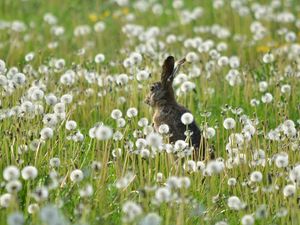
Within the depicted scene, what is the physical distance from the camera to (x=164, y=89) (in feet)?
23.2

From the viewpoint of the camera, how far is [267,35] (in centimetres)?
1099

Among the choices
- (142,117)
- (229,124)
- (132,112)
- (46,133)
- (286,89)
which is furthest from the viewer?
(286,89)

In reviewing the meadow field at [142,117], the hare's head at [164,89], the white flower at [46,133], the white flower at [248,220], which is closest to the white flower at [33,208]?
the meadow field at [142,117]

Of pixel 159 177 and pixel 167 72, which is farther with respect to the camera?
pixel 167 72

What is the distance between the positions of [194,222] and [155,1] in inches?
322

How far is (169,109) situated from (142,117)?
2.28 feet

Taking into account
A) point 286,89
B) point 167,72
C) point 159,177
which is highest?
point 167,72

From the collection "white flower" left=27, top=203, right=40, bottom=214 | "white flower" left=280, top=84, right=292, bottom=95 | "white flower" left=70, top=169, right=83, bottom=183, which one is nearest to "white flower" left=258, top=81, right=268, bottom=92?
"white flower" left=280, top=84, right=292, bottom=95

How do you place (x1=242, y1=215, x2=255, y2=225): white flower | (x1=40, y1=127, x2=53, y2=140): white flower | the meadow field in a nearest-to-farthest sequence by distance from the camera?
(x1=242, y1=215, x2=255, y2=225): white flower
the meadow field
(x1=40, y1=127, x2=53, y2=140): white flower

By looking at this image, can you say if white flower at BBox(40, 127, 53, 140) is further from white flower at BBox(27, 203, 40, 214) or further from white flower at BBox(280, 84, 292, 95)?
white flower at BBox(280, 84, 292, 95)

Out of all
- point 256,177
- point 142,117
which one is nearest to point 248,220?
point 256,177

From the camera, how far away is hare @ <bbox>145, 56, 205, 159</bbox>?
21.5 ft

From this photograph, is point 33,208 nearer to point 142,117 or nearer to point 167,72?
point 167,72

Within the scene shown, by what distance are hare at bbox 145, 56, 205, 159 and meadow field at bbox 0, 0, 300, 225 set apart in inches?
5.0
